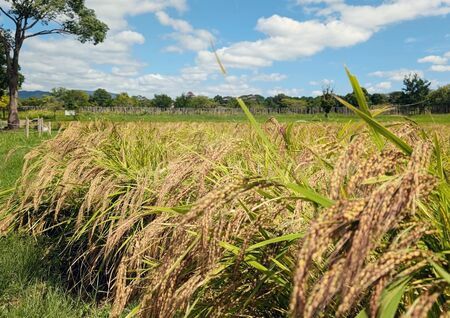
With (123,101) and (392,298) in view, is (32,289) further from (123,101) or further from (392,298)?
(123,101)

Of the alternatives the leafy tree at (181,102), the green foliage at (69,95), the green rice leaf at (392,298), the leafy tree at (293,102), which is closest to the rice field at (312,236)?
the green rice leaf at (392,298)

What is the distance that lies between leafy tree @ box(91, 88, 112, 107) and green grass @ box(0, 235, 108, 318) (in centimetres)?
13771

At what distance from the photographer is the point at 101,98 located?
5753 inches

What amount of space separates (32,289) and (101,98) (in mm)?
149473

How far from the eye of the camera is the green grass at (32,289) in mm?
3113

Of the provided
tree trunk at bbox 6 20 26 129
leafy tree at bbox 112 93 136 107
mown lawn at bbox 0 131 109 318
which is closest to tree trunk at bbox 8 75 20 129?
tree trunk at bbox 6 20 26 129

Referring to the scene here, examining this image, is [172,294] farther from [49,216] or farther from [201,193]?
[49,216]

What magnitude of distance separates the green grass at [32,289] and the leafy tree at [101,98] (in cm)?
13771

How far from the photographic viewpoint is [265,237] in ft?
5.62

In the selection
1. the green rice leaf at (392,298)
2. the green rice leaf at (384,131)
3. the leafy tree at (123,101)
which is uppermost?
the leafy tree at (123,101)

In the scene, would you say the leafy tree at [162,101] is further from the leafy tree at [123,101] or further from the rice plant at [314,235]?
the rice plant at [314,235]

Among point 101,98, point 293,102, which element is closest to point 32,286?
point 293,102

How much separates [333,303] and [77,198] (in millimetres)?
3245

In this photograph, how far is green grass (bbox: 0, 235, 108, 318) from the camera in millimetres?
3113
